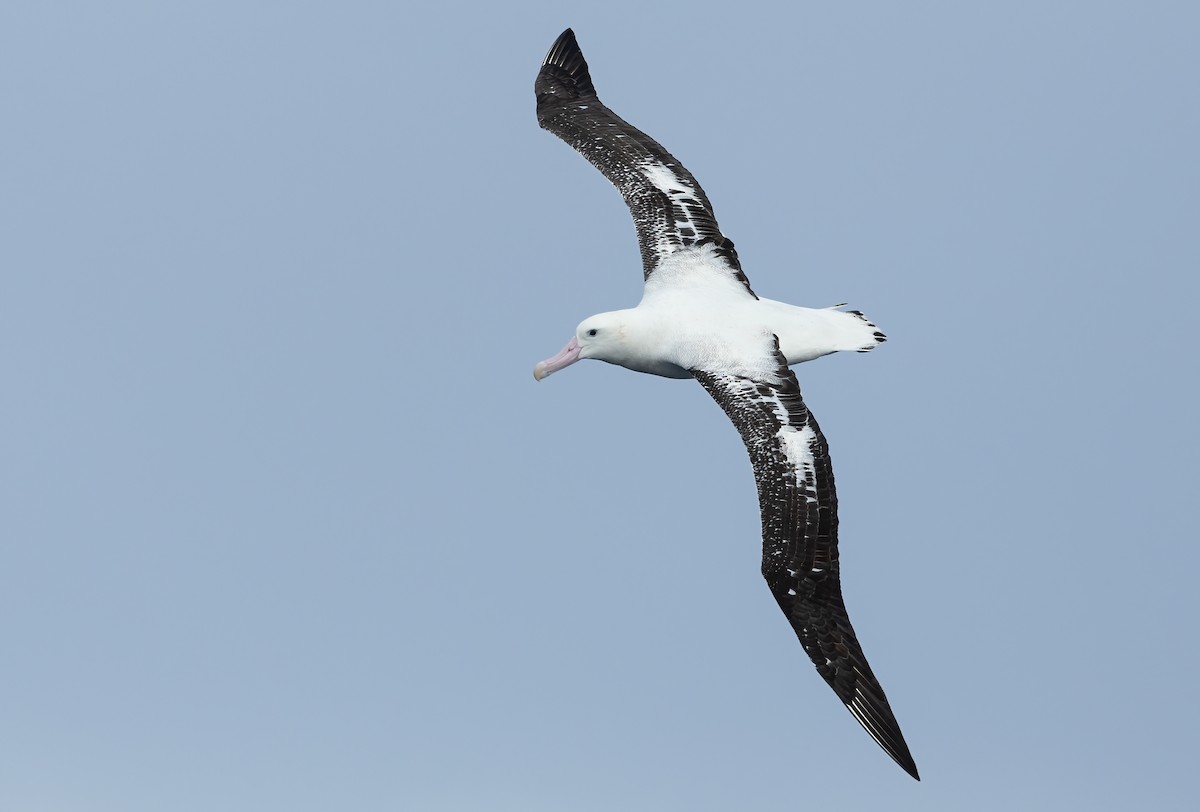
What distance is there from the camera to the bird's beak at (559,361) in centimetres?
1888

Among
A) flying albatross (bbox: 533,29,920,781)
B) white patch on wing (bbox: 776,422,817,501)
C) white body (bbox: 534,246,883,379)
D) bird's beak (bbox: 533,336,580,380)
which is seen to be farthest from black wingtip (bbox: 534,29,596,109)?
white patch on wing (bbox: 776,422,817,501)

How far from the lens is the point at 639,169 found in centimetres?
2027

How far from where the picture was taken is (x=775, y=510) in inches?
656

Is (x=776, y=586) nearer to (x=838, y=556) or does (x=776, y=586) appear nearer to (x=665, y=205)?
(x=838, y=556)

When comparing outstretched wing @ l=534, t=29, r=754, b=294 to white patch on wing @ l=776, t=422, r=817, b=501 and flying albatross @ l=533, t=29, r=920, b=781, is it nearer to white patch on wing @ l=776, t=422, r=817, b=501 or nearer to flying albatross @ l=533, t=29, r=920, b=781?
flying albatross @ l=533, t=29, r=920, b=781

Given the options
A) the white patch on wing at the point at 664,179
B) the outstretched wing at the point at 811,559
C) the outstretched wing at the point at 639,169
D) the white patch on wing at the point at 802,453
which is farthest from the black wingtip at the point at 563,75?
the outstretched wing at the point at 811,559

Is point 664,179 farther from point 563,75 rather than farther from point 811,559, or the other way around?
point 811,559

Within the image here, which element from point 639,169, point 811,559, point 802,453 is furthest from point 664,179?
point 811,559

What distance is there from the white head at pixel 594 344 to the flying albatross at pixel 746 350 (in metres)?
0.01

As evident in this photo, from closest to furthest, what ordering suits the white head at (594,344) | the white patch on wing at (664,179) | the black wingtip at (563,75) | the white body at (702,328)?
the white body at (702,328) < the white head at (594,344) < the white patch on wing at (664,179) < the black wingtip at (563,75)

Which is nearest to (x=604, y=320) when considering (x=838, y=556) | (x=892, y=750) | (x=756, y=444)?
(x=756, y=444)

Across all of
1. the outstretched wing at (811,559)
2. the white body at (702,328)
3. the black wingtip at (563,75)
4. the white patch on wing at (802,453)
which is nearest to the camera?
the outstretched wing at (811,559)

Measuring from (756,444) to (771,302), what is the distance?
7.94 feet

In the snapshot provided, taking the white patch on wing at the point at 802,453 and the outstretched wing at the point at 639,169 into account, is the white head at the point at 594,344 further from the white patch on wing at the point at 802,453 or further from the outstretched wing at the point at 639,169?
the white patch on wing at the point at 802,453
